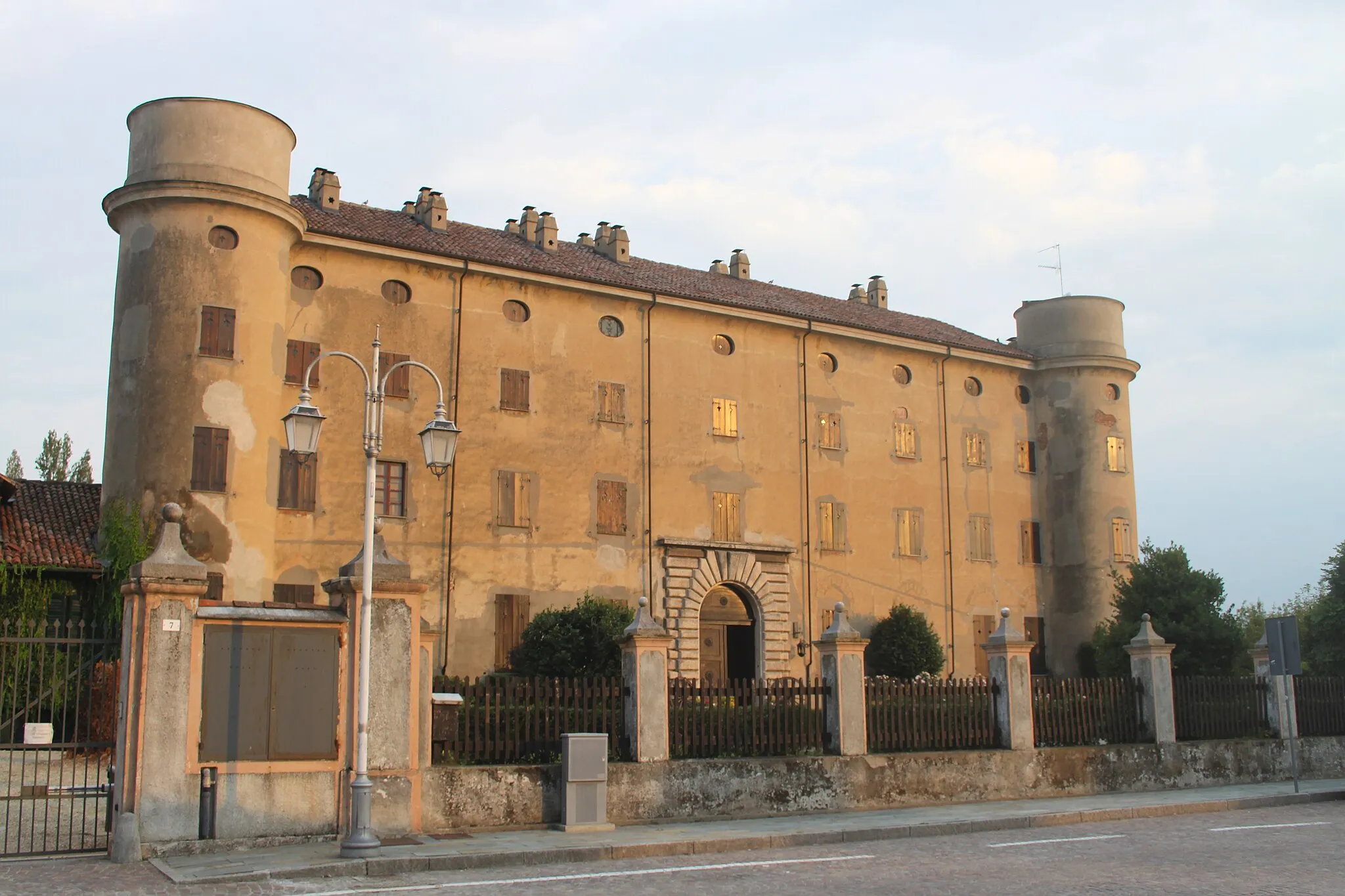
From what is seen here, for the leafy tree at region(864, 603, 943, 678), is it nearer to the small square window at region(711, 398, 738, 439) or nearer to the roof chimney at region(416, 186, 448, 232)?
the small square window at region(711, 398, 738, 439)

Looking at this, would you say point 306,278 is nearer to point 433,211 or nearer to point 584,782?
point 433,211

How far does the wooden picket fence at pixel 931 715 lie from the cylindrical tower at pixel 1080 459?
21.8 m

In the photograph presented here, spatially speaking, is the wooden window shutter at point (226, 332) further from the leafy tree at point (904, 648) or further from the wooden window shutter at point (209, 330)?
the leafy tree at point (904, 648)

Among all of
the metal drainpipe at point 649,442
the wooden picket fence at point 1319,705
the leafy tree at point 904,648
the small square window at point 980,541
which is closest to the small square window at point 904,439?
the small square window at point 980,541

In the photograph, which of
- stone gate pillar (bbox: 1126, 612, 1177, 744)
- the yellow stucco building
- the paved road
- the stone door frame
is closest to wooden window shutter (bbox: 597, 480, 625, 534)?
the yellow stucco building

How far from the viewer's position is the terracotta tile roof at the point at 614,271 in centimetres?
3122

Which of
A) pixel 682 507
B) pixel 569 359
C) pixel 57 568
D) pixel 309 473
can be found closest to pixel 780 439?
pixel 682 507

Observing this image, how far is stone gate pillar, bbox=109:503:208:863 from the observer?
1269cm

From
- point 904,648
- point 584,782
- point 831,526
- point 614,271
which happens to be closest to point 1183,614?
point 904,648

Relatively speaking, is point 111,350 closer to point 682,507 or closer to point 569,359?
point 569,359

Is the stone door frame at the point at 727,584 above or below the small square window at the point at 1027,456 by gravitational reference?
below

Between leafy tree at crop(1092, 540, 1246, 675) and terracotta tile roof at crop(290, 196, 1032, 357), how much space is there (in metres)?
9.18

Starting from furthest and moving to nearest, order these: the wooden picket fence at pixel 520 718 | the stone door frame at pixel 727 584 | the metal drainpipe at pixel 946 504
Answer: the metal drainpipe at pixel 946 504
the stone door frame at pixel 727 584
the wooden picket fence at pixel 520 718

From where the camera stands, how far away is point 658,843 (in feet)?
45.0
